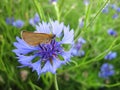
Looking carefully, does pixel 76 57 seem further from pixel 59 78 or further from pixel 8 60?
pixel 8 60

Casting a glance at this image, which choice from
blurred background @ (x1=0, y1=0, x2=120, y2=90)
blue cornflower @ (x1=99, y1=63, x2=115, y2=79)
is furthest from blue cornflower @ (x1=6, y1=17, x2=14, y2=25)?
blue cornflower @ (x1=99, y1=63, x2=115, y2=79)

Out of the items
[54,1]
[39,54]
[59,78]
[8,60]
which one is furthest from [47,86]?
[39,54]

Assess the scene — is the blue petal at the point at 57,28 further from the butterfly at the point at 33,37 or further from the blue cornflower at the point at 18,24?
the blue cornflower at the point at 18,24

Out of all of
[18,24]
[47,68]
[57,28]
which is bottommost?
[47,68]

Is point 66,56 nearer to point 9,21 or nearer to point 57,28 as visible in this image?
point 57,28

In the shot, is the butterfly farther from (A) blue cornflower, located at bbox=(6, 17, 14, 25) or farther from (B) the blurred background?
(A) blue cornflower, located at bbox=(6, 17, 14, 25)

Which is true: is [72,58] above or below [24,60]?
above

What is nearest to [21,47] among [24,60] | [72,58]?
[24,60]

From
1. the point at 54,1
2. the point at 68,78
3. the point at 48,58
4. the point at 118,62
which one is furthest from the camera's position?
the point at 118,62
